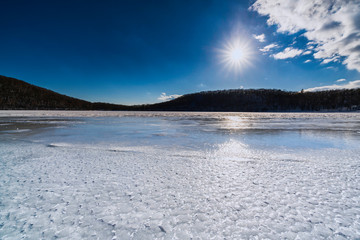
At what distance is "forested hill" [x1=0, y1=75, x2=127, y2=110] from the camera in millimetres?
74375

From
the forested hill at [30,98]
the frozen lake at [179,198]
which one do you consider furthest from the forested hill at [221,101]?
the frozen lake at [179,198]

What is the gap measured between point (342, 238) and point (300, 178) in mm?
1371

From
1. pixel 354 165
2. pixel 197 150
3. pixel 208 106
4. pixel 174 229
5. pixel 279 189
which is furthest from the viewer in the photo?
pixel 208 106

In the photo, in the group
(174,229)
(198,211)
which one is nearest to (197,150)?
(198,211)

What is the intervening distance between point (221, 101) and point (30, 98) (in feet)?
316

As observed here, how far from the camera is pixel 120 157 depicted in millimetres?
4070

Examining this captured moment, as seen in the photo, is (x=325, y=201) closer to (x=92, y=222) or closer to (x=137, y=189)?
(x=137, y=189)

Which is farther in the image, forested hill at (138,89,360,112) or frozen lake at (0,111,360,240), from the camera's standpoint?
forested hill at (138,89,360,112)

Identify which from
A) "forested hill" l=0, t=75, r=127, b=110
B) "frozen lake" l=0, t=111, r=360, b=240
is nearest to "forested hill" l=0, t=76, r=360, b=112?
"forested hill" l=0, t=75, r=127, b=110

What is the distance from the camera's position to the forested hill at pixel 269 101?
6808 centimetres

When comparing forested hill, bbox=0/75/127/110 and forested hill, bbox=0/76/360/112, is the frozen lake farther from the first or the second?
forested hill, bbox=0/75/127/110

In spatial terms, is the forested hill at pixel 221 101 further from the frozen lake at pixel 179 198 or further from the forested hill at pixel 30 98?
the frozen lake at pixel 179 198

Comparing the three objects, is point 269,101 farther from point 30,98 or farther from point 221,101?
point 30,98

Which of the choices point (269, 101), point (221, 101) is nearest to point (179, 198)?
point (269, 101)
